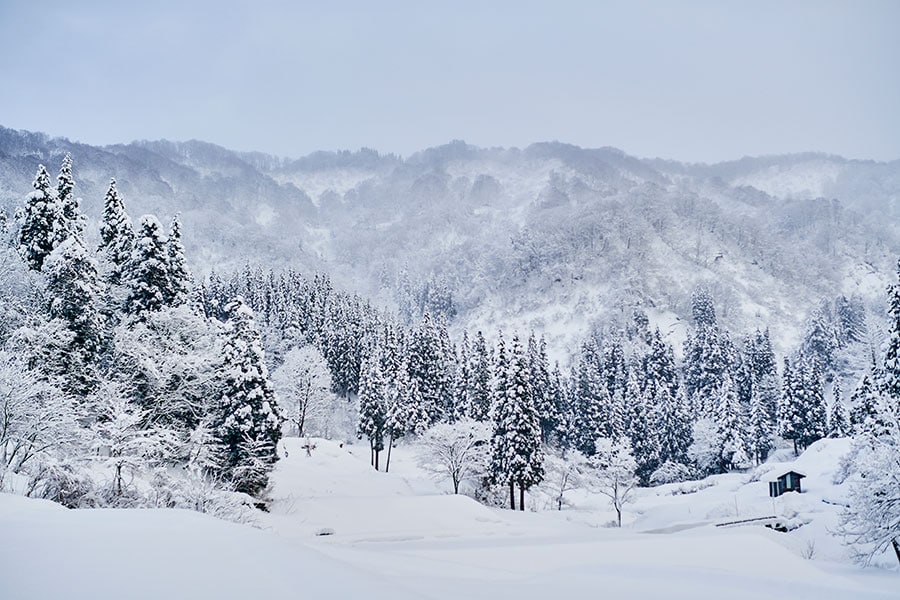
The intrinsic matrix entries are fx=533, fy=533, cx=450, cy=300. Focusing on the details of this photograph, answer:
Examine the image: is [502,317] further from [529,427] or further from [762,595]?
[762,595]

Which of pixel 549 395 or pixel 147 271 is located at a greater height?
pixel 147 271

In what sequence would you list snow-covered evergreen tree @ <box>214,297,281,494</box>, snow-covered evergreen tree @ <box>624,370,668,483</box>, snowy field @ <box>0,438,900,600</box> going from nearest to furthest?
snowy field @ <box>0,438,900,600</box>, snow-covered evergreen tree @ <box>214,297,281,494</box>, snow-covered evergreen tree @ <box>624,370,668,483</box>

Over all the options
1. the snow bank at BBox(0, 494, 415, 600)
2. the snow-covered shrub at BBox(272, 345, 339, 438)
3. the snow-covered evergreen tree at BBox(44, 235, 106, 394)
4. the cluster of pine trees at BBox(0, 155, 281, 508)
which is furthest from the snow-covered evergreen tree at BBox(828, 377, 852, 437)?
the snow bank at BBox(0, 494, 415, 600)

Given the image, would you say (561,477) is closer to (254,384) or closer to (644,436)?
(644,436)

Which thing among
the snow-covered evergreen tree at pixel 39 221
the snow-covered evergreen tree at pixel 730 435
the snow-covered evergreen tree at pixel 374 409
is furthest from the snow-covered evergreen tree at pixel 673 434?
the snow-covered evergreen tree at pixel 39 221

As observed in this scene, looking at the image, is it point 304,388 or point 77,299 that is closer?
point 77,299

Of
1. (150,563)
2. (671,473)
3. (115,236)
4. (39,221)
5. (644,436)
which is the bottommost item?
(671,473)

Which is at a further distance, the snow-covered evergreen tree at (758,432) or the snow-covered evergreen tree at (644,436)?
the snow-covered evergreen tree at (644,436)

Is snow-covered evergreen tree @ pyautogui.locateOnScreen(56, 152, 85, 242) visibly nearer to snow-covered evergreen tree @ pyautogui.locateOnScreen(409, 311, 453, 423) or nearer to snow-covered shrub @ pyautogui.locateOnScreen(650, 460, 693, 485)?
snow-covered evergreen tree @ pyautogui.locateOnScreen(409, 311, 453, 423)

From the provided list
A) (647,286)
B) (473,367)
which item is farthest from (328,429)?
(647,286)

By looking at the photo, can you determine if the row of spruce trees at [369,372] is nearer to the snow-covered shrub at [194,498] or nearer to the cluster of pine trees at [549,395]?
the cluster of pine trees at [549,395]

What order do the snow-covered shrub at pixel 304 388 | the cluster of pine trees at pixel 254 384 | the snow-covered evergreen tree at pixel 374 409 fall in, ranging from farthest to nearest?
the snow-covered shrub at pixel 304 388 < the snow-covered evergreen tree at pixel 374 409 < the cluster of pine trees at pixel 254 384

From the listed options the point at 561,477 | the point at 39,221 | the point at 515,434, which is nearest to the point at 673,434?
the point at 561,477

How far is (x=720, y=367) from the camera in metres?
93.6
